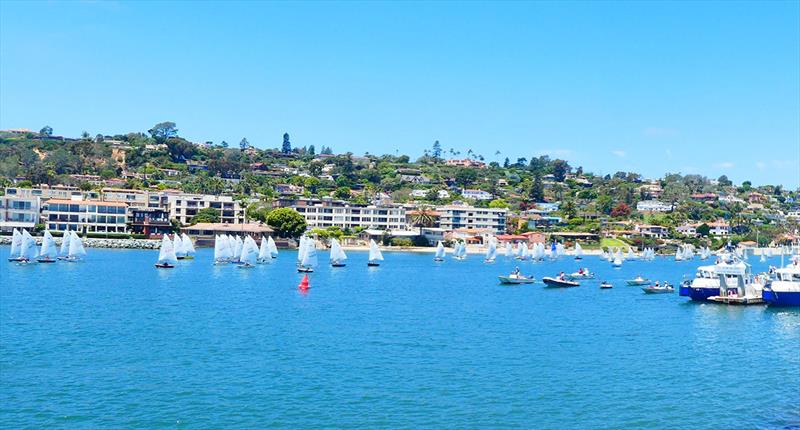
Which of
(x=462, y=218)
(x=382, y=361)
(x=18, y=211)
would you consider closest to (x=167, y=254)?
(x=382, y=361)

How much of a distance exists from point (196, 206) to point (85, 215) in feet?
73.7

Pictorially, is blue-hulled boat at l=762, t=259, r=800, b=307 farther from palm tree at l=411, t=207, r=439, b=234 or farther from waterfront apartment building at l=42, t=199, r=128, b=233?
palm tree at l=411, t=207, r=439, b=234

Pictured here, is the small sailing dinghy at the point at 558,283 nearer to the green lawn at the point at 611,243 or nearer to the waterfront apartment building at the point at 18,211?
the waterfront apartment building at the point at 18,211

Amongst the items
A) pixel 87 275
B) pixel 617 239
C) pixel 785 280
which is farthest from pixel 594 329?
pixel 617 239

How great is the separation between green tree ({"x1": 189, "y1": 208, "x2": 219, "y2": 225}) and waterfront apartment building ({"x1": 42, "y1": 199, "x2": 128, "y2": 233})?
13300mm

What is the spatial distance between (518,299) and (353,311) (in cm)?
1744

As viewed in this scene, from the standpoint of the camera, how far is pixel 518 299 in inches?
2756

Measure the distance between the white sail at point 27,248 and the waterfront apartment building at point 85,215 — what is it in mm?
50041

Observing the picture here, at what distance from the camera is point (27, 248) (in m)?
100

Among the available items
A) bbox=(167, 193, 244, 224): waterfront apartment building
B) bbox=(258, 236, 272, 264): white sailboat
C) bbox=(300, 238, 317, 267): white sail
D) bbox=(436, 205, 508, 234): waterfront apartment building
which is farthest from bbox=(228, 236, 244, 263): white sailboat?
bbox=(436, 205, 508, 234): waterfront apartment building

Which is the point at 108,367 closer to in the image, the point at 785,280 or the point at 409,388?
the point at 409,388

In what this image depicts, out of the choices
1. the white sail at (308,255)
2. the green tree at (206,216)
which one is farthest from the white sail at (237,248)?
the green tree at (206,216)

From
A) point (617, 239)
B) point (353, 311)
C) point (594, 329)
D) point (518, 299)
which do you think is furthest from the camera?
point (617, 239)

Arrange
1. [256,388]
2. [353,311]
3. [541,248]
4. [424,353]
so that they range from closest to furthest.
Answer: [256,388]
[424,353]
[353,311]
[541,248]
